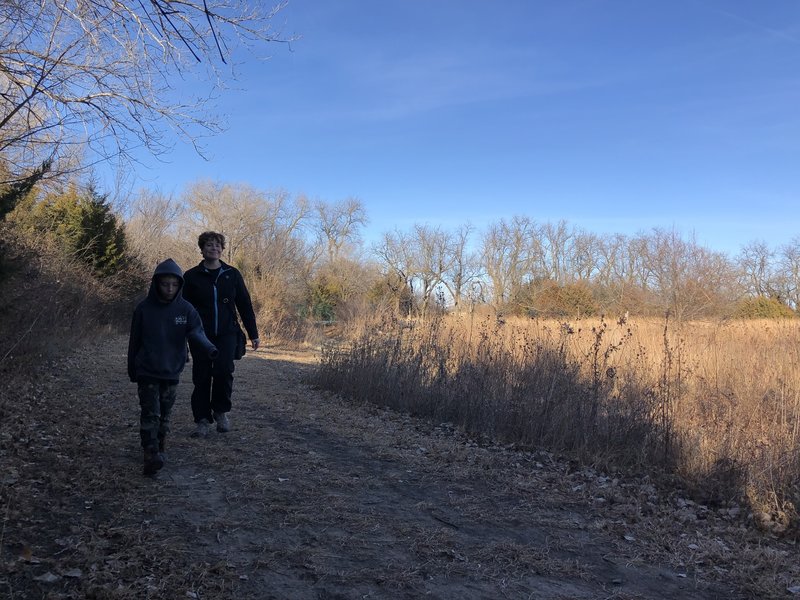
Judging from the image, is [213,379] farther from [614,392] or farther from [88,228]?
[88,228]

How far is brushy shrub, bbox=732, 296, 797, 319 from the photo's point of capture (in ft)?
58.0

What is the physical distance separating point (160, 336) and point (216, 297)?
1.07m

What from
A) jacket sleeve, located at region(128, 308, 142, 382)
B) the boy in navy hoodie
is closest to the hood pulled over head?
the boy in navy hoodie

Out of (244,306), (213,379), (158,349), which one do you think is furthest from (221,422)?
(158,349)

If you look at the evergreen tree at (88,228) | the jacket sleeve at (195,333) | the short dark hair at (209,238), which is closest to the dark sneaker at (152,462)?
the jacket sleeve at (195,333)

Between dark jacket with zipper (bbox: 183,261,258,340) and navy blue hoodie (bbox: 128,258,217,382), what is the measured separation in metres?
0.81

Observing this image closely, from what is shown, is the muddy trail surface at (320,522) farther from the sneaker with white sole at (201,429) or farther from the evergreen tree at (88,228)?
the evergreen tree at (88,228)

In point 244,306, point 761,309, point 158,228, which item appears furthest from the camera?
point 158,228

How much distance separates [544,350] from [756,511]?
3546 mm

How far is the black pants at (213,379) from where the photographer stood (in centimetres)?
538

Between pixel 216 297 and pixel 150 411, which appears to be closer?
pixel 150 411

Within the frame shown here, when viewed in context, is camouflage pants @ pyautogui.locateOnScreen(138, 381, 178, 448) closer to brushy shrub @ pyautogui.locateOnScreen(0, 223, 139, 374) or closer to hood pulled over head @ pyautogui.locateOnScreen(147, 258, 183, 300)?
hood pulled over head @ pyautogui.locateOnScreen(147, 258, 183, 300)

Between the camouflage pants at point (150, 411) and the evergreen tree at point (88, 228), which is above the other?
the evergreen tree at point (88, 228)

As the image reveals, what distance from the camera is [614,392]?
7.05m
